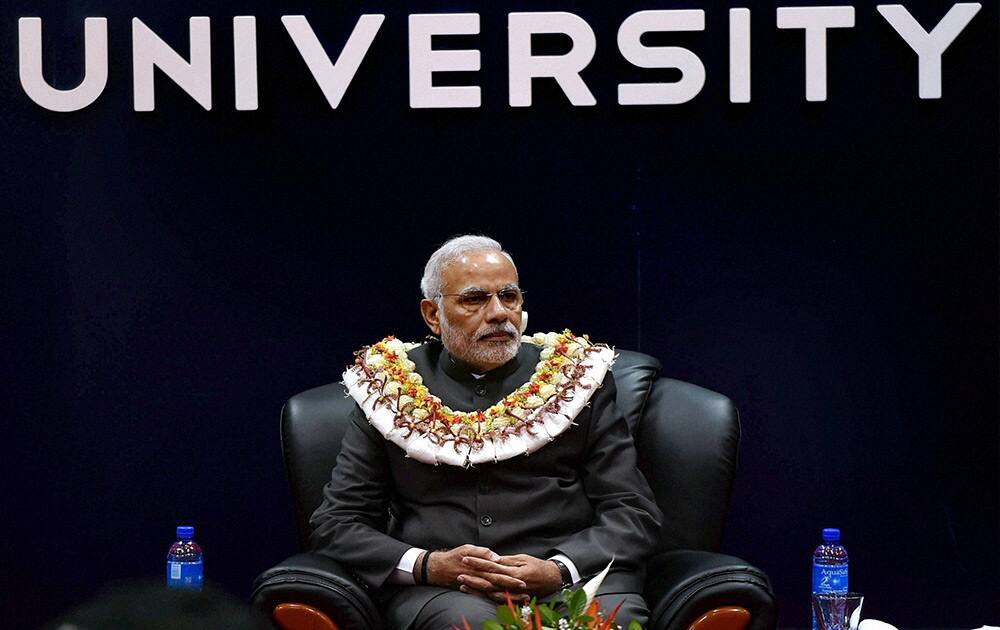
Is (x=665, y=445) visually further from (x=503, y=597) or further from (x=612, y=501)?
(x=503, y=597)

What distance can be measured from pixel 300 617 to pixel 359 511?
44 cm

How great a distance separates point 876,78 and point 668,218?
2.67 ft

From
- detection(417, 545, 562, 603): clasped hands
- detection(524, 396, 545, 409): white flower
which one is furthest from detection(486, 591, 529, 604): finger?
detection(524, 396, 545, 409): white flower

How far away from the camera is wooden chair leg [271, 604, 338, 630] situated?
3.00m

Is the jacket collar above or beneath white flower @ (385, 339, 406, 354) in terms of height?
→ beneath

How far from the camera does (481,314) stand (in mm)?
3473

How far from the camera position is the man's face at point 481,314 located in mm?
3459

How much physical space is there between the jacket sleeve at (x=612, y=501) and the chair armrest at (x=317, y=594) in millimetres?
529

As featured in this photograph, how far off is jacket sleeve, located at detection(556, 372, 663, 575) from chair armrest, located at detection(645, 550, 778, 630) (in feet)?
0.53

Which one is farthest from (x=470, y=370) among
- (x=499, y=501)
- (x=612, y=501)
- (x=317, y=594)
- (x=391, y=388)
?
(x=317, y=594)

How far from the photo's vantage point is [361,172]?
13.7ft

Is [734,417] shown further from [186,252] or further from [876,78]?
[186,252]

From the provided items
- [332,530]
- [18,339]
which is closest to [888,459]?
[332,530]

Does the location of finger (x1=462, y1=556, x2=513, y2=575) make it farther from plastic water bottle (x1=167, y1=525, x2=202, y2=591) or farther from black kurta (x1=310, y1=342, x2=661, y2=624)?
plastic water bottle (x1=167, y1=525, x2=202, y2=591)
